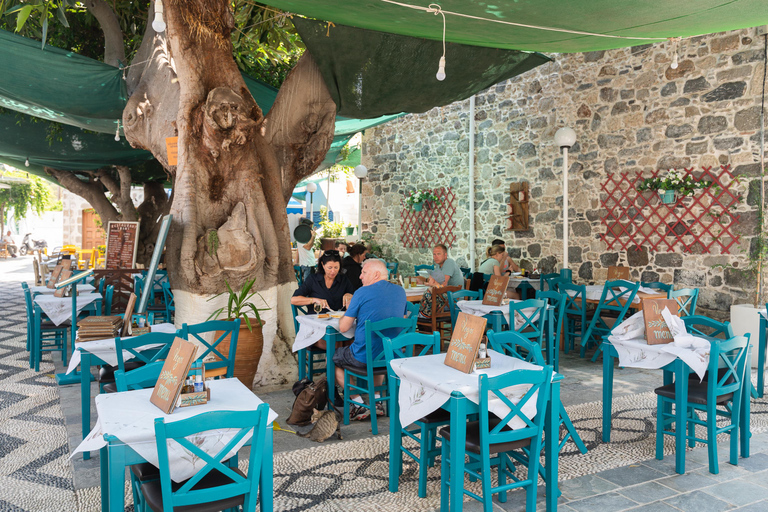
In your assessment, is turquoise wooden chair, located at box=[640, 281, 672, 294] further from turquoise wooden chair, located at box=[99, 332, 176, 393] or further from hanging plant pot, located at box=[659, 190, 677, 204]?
turquoise wooden chair, located at box=[99, 332, 176, 393]

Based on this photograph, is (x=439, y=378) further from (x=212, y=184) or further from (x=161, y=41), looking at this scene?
(x=161, y=41)

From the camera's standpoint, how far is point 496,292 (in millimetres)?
5328

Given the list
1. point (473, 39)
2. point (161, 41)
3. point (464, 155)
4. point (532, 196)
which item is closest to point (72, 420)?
point (161, 41)

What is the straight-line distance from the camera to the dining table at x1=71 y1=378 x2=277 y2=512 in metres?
1.92

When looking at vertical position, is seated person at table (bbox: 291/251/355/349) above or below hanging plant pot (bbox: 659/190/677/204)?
below

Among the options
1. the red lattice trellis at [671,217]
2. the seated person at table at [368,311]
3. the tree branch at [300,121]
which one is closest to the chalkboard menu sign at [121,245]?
the tree branch at [300,121]

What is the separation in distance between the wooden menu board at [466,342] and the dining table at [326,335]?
143 cm

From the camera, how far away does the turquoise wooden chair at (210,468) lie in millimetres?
1789

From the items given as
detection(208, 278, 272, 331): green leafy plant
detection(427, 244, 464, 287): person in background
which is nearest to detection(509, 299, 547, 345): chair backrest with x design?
detection(427, 244, 464, 287): person in background

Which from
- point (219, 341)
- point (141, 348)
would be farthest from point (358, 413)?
point (141, 348)

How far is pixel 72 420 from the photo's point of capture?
13.2 feet

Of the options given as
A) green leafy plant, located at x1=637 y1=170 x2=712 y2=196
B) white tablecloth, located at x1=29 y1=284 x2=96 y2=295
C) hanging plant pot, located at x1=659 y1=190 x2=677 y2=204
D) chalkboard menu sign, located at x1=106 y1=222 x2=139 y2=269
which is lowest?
white tablecloth, located at x1=29 y1=284 x2=96 y2=295

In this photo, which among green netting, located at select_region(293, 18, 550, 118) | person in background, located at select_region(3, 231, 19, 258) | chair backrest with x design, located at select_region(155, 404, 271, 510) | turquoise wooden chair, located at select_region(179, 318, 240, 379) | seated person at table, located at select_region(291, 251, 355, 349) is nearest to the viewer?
chair backrest with x design, located at select_region(155, 404, 271, 510)

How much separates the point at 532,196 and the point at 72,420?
669 centimetres
